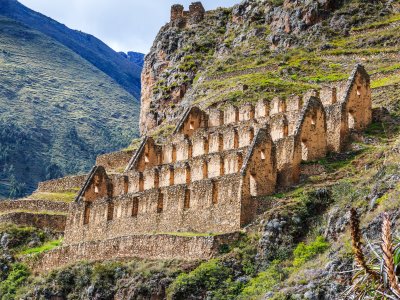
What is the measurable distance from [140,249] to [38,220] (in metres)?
14.8

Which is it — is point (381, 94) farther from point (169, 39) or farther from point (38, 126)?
point (38, 126)

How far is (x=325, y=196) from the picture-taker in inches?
1403

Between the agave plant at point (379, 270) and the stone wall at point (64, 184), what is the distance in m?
52.0

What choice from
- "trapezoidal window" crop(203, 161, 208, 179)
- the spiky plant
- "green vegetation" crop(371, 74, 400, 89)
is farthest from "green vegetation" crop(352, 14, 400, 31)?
the spiky plant

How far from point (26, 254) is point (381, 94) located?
2351cm

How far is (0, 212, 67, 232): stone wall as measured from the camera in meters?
53.7

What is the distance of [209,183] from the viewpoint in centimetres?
4072

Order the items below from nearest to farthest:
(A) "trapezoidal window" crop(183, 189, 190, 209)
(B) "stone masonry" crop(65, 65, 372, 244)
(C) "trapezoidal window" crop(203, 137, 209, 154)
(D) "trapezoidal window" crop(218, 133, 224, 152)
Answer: (B) "stone masonry" crop(65, 65, 372, 244) → (A) "trapezoidal window" crop(183, 189, 190, 209) → (D) "trapezoidal window" crop(218, 133, 224, 152) → (C) "trapezoidal window" crop(203, 137, 209, 154)

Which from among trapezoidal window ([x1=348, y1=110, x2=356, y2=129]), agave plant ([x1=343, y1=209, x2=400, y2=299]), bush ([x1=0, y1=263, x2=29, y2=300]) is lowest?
bush ([x1=0, y1=263, x2=29, y2=300])

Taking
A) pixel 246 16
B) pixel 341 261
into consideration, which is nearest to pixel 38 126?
pixel 246 16

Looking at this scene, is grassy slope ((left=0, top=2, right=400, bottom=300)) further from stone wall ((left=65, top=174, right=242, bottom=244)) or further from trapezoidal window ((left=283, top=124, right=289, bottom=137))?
trapezoidal window ((left=283, top=124, right=289, bottom=137))

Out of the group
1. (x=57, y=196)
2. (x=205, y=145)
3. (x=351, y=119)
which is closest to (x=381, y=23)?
(x=205, y=145)

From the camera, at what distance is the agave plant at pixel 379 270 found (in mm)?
8906

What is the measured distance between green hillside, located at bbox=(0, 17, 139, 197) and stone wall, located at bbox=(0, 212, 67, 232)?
204 ft
